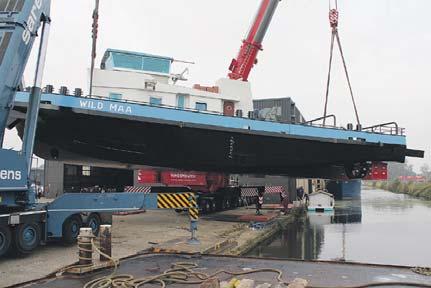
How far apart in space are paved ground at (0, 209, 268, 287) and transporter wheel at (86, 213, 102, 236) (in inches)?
16.7

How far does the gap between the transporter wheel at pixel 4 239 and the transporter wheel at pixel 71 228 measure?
127 centimetres

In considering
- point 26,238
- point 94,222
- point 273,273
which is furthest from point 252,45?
point 273,273

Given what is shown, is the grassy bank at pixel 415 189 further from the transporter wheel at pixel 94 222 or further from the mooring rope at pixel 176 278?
the mooring rope at pixel 176 278

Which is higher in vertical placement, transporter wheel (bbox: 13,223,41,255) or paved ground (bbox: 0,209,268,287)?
transporter wheel (bbox: 13,223,41,255)

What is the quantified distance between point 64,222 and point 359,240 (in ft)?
28.0

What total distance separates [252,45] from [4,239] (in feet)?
30.6

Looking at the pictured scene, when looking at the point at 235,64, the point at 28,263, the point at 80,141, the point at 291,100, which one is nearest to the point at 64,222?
the point at 28,263

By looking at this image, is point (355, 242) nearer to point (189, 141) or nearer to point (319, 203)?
point (189, 141)

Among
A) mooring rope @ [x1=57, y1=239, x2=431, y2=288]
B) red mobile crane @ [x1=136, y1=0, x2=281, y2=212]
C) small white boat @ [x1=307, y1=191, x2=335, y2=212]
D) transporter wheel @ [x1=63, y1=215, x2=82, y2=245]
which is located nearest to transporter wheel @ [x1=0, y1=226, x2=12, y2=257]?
transporter wheel @ [x1=63, y1=215, x2=82, y2=245]

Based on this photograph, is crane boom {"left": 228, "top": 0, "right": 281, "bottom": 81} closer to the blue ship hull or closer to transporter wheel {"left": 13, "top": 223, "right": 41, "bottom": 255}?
the blue ship hull

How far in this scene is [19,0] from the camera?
6.69 metres

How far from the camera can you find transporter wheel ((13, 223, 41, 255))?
21.5 feet

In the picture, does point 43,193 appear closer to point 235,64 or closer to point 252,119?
point 235,64

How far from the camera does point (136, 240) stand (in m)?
8.67
